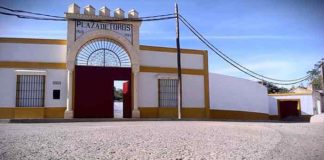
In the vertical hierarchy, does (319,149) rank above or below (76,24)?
below

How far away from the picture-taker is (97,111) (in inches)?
709

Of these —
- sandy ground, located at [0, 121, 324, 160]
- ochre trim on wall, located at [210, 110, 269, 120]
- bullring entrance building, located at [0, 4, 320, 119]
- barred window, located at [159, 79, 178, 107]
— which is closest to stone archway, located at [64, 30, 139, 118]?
bullring entrance building, located at [0, 4, 320, 119]

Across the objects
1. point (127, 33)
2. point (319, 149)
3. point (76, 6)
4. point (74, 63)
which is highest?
point (76, 6)

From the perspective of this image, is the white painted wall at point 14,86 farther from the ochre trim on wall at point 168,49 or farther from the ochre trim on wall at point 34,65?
the ochre trim on wall at point 168,49

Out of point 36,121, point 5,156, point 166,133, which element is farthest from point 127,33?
point 5,156

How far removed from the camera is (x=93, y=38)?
1819 cm

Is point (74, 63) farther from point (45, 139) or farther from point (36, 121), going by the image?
point (45, 139)

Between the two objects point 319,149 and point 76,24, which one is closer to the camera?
point 319,149

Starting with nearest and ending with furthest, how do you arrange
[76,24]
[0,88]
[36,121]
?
[36,121], [0,88], [76,24]

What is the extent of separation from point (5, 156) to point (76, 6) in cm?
1354

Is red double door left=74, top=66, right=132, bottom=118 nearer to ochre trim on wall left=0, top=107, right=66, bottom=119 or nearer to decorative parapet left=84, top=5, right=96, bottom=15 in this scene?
ochre trim on wall left=0, top=107, right=66, bottom=119

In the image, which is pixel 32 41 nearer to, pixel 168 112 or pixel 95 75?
pixel 95 75

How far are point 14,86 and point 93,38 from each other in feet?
15.3

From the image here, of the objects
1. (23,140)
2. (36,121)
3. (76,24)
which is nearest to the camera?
(23,140)
